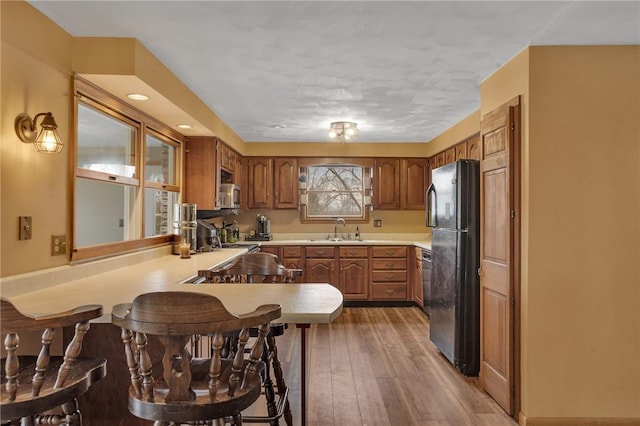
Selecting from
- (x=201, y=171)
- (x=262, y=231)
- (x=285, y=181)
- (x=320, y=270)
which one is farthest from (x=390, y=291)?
(x=201, y=171)

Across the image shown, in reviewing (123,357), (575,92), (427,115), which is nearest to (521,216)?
(575,92)

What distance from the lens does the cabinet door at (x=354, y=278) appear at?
532cm

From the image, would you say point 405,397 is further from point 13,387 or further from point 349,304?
point 349,304

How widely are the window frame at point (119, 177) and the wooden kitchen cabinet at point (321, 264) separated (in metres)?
1.99

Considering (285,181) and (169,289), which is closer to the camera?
(169,289)

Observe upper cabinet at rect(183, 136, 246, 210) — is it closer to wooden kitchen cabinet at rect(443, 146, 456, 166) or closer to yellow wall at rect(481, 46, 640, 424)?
wooden kitchen cabinet at rect(443, 146, 456, 166)

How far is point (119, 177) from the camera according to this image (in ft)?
9.51

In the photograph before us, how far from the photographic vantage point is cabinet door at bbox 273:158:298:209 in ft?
18.9

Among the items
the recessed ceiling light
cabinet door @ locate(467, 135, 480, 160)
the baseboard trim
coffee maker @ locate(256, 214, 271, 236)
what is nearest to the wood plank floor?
the baseboard trim

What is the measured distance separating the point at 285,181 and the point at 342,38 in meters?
3.52

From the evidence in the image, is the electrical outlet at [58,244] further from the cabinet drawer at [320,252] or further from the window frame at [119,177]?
the cabinet drawer at [320,252]

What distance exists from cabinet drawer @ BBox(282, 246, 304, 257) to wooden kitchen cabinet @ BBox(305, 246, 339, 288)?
0.27ft

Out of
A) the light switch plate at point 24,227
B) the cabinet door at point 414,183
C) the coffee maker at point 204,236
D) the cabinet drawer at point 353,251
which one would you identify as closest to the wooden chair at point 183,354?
the light switch plate at point 24,227

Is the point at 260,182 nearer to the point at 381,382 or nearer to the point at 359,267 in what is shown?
the point at 359,267
